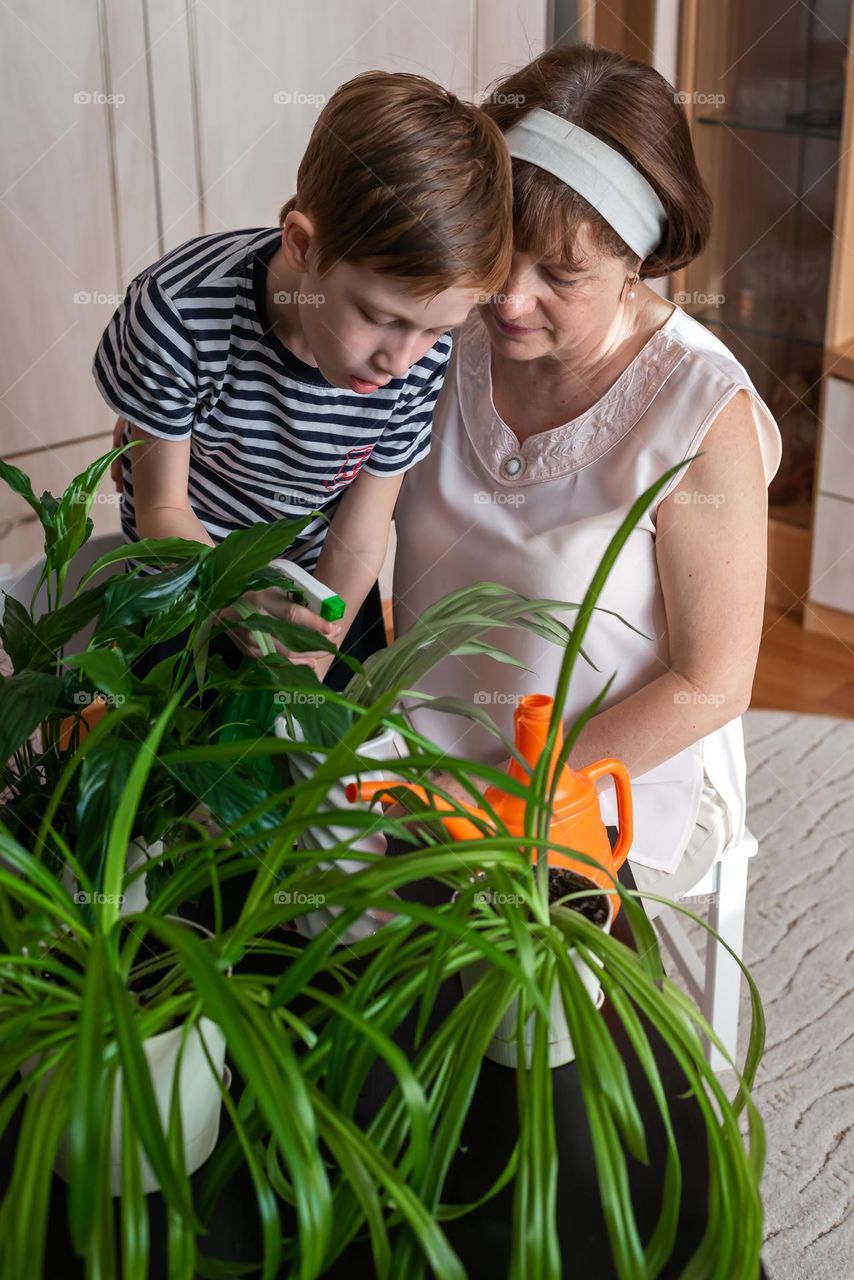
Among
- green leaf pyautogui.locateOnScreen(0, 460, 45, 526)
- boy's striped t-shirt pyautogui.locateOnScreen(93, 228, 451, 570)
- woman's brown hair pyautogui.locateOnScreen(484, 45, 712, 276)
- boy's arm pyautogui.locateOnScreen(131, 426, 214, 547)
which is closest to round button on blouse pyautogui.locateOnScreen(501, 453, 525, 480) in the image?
boy's striped t-shirt pyautogui.locateOnScreen(93, 228, 451, 570)

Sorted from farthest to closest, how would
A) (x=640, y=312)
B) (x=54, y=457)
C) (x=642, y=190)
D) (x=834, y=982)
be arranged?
(x=54, y=457)
(x=834, y=982)
(x=640, y=312)
(x=642, y=190)

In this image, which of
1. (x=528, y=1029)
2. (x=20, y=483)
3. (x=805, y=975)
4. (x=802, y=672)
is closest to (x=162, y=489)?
(x=20, y=483)

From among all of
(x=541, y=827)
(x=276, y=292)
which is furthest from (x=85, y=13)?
(x=541, y=827)

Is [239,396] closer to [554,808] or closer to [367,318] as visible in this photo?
[367,318]

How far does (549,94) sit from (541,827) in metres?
0.87

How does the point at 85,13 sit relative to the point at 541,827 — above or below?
above

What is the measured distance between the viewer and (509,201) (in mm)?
1183

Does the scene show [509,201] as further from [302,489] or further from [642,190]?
[302,489]

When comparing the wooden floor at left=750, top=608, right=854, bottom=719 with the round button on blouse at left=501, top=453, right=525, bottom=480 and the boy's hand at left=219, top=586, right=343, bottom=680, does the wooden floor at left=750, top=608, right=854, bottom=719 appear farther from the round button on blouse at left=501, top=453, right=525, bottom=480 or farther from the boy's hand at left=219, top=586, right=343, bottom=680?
the boy's hand at left=219, top=586, right=343, bottom=680

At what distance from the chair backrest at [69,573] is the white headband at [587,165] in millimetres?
619

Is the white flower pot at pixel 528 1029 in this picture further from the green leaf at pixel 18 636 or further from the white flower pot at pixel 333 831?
the green leaf at pixel 18 636

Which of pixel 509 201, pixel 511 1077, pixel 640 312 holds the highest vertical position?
pixel 509 201

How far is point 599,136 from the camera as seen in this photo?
1283mm

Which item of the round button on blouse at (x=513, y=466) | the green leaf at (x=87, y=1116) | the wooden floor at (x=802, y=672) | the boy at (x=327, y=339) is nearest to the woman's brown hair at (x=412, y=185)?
the boy at (x=327, y=339)
